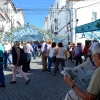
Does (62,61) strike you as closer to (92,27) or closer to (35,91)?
(92,27)

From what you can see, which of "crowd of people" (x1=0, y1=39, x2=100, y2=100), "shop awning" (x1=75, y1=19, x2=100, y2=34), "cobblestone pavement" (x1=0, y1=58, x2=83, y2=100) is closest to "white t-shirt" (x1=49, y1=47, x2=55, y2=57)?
"crowd of people" (x1=0, y1=39, x2=100, y2=100)

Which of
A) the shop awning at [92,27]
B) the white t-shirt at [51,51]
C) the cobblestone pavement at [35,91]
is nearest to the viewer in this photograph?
the cobblestone pavement at [35,91]

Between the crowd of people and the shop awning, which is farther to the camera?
the shop awning

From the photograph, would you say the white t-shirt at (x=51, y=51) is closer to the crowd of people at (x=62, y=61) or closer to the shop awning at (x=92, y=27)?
the crowd of people at (x=62, y=61)

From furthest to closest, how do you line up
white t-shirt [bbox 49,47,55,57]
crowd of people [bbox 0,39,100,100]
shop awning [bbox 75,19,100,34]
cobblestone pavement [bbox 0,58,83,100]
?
white t-shirt [bbox 49,47,55,57] → shop awning [bbox 75,19,100,34] → cobblestone pavement [bbox 0,58,83,100] → crowd of people [bbox 0,39,100,100]

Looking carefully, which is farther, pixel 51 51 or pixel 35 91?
pixel 51 51

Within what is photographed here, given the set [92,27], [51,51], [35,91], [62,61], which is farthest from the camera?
[51,51]

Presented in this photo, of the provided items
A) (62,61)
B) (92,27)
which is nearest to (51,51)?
(62,61)

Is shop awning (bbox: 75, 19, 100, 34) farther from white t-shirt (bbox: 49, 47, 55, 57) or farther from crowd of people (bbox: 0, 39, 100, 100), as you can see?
white t-shirt (bbox: 49, 47, 55, 57)

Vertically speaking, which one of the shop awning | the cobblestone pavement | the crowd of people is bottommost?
the cobblestone pavement

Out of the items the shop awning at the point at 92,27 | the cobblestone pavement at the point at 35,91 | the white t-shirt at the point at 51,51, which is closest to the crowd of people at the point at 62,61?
the white t-shirt at the point at 51,51

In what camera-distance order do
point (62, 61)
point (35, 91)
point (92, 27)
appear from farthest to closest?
1. point (62, 61)
2. point (92, 27)
3. point (35, 91)

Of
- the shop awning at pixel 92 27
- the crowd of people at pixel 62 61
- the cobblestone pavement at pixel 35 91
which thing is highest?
the shop awning at pixel 92 27

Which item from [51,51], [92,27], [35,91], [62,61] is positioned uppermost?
[92,27]
